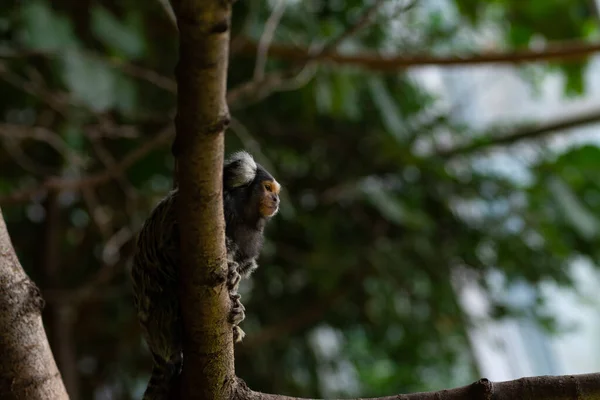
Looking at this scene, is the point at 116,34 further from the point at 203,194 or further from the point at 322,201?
the point at 203,194

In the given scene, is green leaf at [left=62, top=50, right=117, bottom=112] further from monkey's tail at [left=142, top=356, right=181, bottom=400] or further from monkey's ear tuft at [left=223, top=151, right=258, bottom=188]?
monkey's tail at [left=142, top=356, right=181, bottom=400]

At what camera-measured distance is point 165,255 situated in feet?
5.29

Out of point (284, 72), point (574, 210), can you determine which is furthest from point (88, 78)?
point (574, 210)

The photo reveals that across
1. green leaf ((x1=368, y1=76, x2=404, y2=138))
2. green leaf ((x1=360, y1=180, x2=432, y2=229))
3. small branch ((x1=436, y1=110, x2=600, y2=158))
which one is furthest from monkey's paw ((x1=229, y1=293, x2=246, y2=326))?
small branch ((x1=436, y1=110, x2=600, y2=158))

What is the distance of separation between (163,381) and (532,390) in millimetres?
792

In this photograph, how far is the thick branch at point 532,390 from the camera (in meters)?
1.33

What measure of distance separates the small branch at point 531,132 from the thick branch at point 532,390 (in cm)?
305

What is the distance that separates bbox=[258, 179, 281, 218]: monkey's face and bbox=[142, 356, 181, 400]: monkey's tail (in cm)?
39

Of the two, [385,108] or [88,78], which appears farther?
[385,108]

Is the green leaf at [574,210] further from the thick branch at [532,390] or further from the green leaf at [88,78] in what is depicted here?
the thick branch at [532,390]

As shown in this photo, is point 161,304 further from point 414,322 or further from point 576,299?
point 576,299

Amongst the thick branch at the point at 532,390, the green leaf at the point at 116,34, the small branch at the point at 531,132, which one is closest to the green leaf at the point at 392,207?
the small branch at the point at 531,132

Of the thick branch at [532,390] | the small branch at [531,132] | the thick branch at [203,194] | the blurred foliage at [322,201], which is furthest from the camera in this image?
the small branch at [531,132]

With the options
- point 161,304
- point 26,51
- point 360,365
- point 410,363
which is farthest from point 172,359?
point 360,365
